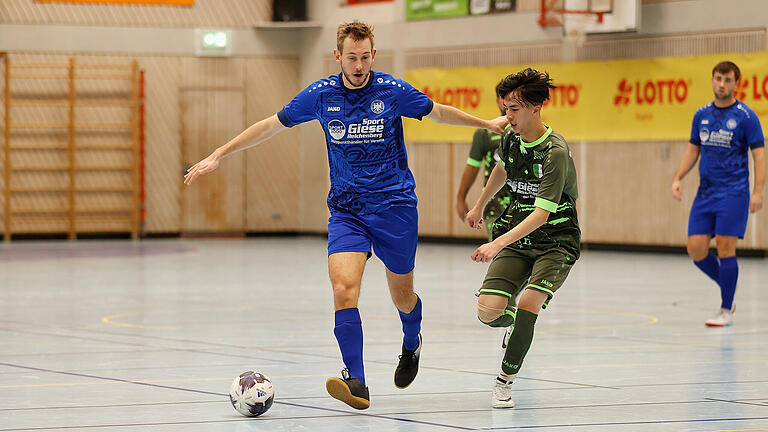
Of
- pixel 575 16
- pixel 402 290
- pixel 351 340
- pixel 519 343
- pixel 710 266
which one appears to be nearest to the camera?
pixel 351 340

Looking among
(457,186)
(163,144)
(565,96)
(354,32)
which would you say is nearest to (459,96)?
(457,186)

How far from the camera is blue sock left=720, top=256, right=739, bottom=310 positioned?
9.59 metres

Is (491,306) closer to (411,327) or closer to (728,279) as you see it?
(411,327)

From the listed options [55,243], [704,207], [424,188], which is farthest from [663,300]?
[55,243]

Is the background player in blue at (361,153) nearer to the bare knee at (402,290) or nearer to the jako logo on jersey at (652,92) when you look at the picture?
the bare knee at (402,290)

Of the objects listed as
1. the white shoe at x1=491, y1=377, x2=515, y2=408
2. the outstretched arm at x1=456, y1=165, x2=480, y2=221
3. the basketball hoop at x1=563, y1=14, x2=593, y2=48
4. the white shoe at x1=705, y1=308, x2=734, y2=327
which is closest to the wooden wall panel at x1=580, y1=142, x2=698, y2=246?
the basketball hoop at x1=563, y1=14, x2=593, y2=48

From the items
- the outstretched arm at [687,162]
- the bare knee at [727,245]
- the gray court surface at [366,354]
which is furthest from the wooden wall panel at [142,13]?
the bare knee at [727,245]

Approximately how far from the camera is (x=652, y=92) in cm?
1800

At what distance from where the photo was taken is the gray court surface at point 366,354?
5688 mm

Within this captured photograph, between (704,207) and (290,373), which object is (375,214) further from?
(704,207)

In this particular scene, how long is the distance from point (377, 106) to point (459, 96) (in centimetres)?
1444

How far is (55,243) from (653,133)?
10266 mm

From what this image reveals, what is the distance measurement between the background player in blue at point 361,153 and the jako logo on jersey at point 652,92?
480 inches

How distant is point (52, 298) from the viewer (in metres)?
11.6
